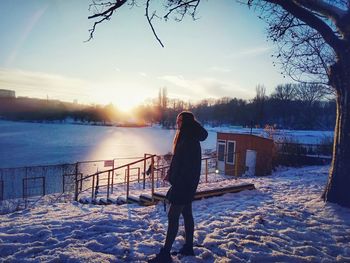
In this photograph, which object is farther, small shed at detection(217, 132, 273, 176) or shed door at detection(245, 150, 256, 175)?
shed door at detection(245, 150, 256, 175)

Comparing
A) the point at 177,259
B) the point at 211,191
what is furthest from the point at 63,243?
the point at 211,191

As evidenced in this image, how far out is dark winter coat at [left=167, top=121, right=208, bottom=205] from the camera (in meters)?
3.67

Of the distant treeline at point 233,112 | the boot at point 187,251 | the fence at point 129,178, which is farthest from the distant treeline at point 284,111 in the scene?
the boot at point 187,251

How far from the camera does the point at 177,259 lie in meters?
3.89

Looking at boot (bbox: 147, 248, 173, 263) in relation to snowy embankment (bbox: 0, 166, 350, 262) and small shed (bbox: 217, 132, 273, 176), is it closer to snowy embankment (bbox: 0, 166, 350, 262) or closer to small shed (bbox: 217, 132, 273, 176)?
snowy embankment (bbox: 0, 166, 350, 262)

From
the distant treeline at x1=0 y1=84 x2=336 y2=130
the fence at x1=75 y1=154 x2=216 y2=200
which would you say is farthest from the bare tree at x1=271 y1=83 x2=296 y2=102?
the fence at x1=75 y1=154 x2=216 y2=200

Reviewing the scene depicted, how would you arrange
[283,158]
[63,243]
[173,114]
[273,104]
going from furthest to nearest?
1. [173,114]
2. [273,104]
3. [283,158]
4. [63,243]

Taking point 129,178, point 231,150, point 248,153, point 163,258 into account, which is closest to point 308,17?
point 163,258

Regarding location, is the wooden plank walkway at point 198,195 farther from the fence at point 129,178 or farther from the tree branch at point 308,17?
the tree branch at point 308,17

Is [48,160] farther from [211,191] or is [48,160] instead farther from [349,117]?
[349,117]

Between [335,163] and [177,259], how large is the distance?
4.23 m

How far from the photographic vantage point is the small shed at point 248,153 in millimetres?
19203

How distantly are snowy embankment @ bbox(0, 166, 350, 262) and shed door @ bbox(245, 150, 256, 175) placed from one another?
42.4 feet

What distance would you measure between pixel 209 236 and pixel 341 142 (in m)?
3.48
